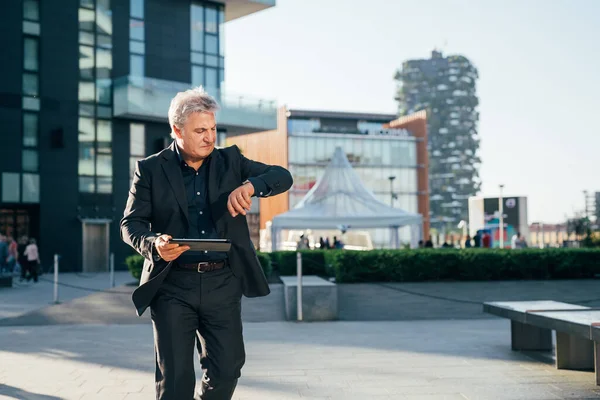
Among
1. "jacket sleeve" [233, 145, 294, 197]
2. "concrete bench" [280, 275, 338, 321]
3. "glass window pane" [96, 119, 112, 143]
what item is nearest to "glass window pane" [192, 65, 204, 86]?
"glass window pane" [96, 119, 112, 143]

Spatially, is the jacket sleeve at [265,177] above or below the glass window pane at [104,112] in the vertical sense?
below

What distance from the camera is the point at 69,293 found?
1967 cm

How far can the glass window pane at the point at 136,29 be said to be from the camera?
36.1 metres

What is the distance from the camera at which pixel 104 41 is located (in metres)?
34.9

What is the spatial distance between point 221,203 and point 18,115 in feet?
100

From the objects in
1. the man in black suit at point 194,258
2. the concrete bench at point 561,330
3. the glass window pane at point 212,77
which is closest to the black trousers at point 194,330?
the man in black suit at point 194,258

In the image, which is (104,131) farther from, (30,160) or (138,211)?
(138,211)

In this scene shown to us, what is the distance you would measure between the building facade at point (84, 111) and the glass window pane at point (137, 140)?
0.05 metres

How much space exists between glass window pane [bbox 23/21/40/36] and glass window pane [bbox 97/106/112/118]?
162 inches

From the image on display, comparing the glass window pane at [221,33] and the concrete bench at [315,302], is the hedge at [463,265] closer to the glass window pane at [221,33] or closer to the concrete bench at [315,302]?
the concrete bench at [315,302]

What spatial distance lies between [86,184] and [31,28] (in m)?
7.09

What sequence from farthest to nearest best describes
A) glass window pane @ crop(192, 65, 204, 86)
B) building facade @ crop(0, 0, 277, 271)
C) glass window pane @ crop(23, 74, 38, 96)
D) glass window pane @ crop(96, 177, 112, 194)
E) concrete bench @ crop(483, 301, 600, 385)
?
glass window pane @ crop(192, 65, 204, 86), glass window pane @ crop(96, 177, 112, 194), glass window pane @ crop(23, 74, 38, 96), building facade @ crop(0, 0, 277, 271), concrete bench @ crop(483, 301, 600, 385)

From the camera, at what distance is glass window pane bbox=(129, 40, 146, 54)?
36.0m

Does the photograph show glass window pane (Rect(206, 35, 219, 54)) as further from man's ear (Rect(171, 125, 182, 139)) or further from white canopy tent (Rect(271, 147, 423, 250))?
man's ear (Rect(171, 125, 182, 139))
